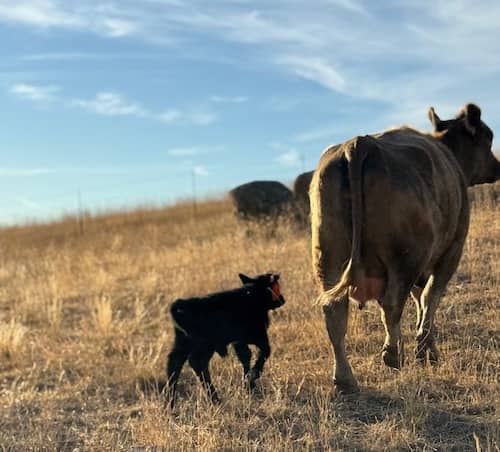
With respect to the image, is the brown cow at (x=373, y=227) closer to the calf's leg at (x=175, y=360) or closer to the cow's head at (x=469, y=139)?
the calf's leg at (x=175, y=360)

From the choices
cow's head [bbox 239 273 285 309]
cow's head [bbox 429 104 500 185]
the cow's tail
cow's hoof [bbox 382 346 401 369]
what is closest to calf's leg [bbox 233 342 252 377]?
cow's head [bbox 239 273 285 309]

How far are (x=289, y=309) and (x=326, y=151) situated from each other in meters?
3.14

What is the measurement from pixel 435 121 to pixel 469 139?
15.7 inches

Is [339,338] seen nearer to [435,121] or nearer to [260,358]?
[260,358]

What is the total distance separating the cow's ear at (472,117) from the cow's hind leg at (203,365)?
356 cm

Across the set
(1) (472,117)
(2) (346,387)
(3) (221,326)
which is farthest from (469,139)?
(3) (221,326)

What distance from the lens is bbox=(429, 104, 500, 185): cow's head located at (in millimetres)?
6873

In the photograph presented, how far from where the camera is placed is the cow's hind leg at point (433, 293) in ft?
19.0

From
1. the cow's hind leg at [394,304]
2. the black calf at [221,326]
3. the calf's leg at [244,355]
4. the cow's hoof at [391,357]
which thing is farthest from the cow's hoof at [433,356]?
the calf's leg at [244,355]

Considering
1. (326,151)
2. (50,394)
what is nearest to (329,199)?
(326,151)

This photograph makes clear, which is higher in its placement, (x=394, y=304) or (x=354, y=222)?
(x=354, y=222)

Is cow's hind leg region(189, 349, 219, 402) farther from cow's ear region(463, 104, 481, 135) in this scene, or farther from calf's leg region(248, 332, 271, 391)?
cow's ear region(463, 104, 481, 135)

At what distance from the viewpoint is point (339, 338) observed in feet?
16.8

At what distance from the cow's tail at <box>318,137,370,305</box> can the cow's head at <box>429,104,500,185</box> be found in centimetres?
235
